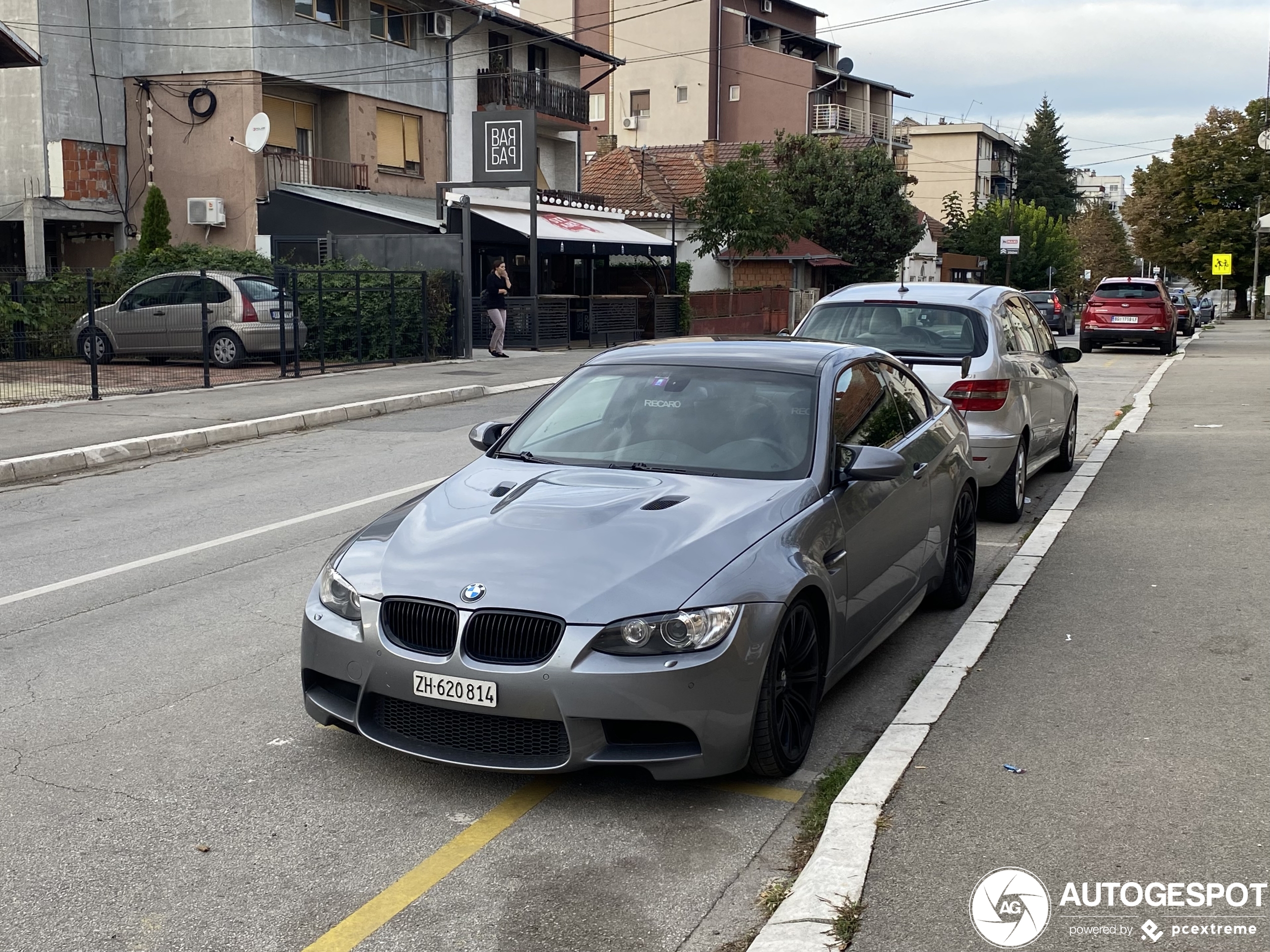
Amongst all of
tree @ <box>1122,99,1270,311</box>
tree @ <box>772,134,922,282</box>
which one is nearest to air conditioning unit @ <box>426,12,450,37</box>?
tree @ <box>772,134,922,282</box>

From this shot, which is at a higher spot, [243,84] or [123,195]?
A: [243,84]

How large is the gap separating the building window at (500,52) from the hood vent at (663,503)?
36.4 meters

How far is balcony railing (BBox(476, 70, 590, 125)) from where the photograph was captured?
125 feet

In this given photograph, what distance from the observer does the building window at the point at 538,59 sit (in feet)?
134

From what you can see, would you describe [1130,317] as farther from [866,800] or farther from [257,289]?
[866,800]

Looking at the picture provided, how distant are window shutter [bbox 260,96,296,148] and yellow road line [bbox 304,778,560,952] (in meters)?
29.6

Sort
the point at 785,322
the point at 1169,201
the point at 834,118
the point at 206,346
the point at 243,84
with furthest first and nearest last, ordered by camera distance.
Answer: the point at 1169,201, the point at 834,118, the point at 785,322, the point at 243,84, the point at 206,346

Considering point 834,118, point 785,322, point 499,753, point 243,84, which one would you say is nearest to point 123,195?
point 243,84

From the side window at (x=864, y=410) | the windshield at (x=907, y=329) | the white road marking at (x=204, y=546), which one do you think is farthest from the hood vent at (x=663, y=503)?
the windshield at (x=907, y=329)

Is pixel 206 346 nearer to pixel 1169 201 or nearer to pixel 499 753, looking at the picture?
pixel 499 753

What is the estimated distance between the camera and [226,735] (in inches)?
202

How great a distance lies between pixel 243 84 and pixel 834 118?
1606 inches

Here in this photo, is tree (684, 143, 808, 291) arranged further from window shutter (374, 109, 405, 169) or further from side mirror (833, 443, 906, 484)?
side mirror (833, 443, 906, 484)

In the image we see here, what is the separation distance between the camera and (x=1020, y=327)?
10.4 m
